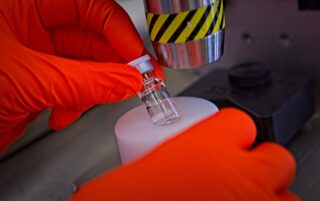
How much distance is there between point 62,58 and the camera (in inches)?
26.6

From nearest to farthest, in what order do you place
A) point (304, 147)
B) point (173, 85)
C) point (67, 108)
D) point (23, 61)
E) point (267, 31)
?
point (23, 61)
point (67, 108)
point (304, 147)
point (267, 31)
point (173, 85)

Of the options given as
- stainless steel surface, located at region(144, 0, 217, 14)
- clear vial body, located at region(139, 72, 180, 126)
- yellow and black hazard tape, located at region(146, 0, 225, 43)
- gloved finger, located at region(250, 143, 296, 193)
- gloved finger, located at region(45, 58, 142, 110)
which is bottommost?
gloved finger, located at region(250, 143, 296, 193)

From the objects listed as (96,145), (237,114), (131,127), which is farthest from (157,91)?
(96,145)

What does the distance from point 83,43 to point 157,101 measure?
17 centimetres

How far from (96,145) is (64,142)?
73 mm

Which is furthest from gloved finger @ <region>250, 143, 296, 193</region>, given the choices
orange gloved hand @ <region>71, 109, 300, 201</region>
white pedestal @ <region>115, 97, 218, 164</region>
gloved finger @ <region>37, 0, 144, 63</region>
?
gloved finger @ <region>37, 0, 144, 63</region>

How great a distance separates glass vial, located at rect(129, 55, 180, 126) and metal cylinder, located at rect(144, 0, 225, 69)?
0.05 metres

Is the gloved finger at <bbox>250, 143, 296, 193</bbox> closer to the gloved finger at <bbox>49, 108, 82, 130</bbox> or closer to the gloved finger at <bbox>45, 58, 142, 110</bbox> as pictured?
the gloved finger at <bbox>45, 58, 142, 110</bbox>

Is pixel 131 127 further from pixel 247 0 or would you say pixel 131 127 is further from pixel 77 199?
pixel 247 0

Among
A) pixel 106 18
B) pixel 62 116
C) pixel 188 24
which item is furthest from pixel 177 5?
pixel 62 116

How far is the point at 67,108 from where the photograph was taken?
77 centimetres

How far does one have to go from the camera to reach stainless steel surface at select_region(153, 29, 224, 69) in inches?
24.4

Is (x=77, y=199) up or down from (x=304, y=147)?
up

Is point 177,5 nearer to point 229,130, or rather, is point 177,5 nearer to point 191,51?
point 191,51
